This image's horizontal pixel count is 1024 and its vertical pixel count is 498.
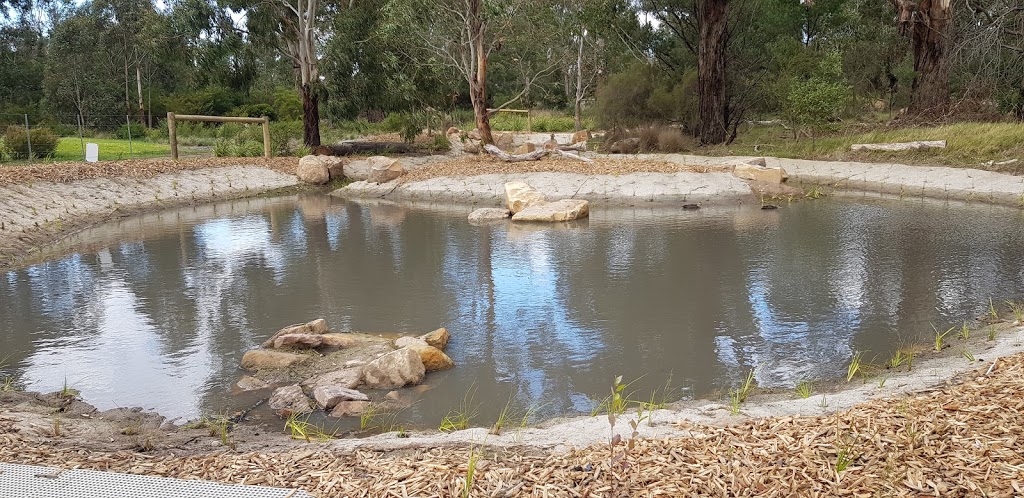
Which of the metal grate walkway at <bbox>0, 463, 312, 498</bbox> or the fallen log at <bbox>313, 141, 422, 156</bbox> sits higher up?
the fallen log at <bbox>313, 141, 422, 156</bbox>

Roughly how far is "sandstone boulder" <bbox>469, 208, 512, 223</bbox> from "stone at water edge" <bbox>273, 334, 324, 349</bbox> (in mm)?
7312

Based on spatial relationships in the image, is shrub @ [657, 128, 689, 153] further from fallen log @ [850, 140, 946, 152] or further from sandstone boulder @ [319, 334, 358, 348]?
sandstone boulder @ [319, 334, 358, 348]

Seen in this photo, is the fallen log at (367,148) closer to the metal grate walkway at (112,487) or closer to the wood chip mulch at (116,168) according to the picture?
the wood chip mulch at (116,168)

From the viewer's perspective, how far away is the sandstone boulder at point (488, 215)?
13.9 meters

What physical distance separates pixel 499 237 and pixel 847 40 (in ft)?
74.5

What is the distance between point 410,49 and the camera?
2398 cm

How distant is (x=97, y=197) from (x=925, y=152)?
17316 mm

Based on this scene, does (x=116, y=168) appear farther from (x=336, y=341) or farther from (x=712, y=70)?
(x=712, y=70)

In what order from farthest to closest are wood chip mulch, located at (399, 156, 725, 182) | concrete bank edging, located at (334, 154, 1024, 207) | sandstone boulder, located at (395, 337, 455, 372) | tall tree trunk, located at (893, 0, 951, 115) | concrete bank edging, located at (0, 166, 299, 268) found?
tall tree trunk, located at (893, 0, 951, 115) < wood chip mulch, located at (399, 156, 725, 182) < concrete bank edging, located at (334, 154, 1024, 207) < concrete bank edging, located at (0, 166, 299, 268) < sandstone boulder, located at (395, 337, 455, 372)

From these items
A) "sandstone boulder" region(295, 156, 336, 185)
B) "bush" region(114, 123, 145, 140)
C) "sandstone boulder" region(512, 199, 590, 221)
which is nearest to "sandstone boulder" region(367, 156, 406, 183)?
"sandstone boulder" region(295, 156, 336, 185)

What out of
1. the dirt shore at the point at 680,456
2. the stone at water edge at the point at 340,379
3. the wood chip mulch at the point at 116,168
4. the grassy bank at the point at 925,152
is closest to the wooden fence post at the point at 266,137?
the wood chip mulch at the point at 116,168

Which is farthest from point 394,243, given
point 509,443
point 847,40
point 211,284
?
point 847,40

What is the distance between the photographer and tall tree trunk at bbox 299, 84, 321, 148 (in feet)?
74.8

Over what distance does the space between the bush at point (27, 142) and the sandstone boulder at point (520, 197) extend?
1235 cm
